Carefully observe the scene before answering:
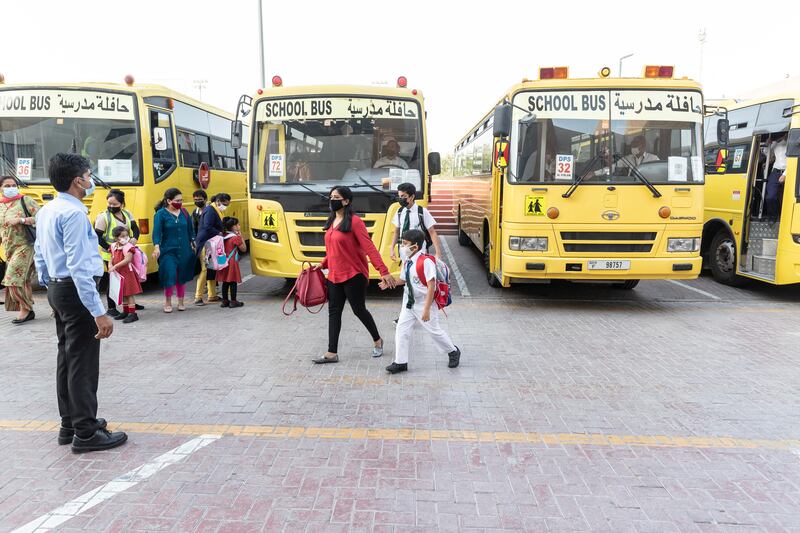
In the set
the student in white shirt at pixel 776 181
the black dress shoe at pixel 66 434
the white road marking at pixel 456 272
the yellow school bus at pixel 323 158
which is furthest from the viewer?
the white road marking at pixel 456 272

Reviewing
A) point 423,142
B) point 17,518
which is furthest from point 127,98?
point 17,518

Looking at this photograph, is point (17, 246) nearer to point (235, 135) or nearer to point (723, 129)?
point (235, 135)

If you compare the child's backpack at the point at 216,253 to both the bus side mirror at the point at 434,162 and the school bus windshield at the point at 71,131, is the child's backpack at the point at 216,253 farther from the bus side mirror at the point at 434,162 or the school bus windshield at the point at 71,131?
the bus side mirror at the point at 434,162

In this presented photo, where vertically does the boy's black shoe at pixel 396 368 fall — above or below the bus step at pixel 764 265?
below

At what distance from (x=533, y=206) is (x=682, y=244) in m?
2.08

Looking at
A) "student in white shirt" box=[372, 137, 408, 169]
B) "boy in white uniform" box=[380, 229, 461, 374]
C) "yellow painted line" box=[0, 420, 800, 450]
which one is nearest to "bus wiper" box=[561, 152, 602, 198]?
"student in white shirt" box=[372, 137, 408, 169]

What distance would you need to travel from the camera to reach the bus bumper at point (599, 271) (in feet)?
25.8

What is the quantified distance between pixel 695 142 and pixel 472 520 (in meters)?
6.78

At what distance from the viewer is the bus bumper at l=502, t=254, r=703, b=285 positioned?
7867 mm

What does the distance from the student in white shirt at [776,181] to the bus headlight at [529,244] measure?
4.14m

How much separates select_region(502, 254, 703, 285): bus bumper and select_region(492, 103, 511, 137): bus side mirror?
1.71 m

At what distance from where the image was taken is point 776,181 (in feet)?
30.5

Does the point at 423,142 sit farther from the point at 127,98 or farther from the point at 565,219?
the point at 127,98

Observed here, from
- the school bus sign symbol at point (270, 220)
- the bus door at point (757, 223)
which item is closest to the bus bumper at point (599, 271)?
the bus door at point (757, 223)
